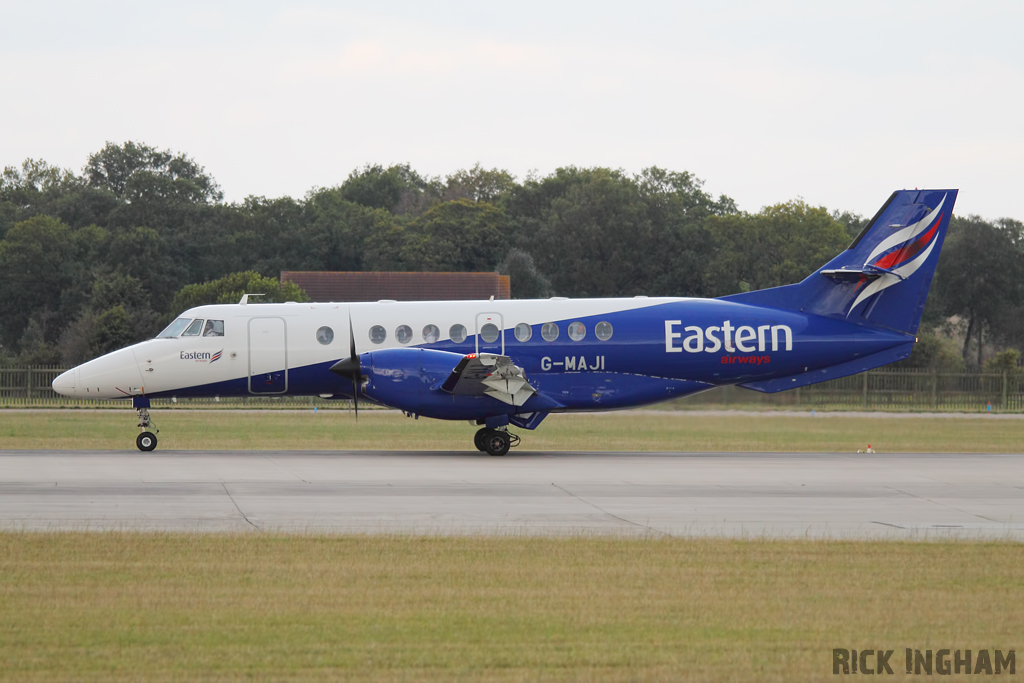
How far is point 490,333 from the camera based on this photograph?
23.8m

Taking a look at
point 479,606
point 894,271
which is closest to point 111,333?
point 894,271

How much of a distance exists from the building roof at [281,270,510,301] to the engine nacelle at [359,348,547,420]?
34880 mm

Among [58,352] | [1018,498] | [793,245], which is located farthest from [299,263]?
[1018,498]

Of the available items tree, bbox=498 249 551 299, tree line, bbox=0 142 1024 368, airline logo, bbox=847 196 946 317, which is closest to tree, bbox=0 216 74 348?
tree line, bbox=0 142 1024 368

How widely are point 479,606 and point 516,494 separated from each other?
7.29m

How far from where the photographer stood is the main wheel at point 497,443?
2328cm

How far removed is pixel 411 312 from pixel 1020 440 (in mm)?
17318

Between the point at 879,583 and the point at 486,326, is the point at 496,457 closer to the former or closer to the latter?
the point at 486,326

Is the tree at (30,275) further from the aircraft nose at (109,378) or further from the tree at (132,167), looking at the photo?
the aircraft nose at (109,378)

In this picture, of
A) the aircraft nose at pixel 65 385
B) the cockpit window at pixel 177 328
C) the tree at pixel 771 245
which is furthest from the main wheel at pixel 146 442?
the tree at pixel 771 245

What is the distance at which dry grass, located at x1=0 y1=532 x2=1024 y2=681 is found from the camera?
724 centimetres

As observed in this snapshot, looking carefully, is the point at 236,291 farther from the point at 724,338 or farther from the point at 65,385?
the point at 724,338

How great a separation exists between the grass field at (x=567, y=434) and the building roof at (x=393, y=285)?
22124 millimetres

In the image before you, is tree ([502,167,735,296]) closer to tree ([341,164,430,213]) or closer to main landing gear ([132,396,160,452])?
tree ([341,164,430,213])
